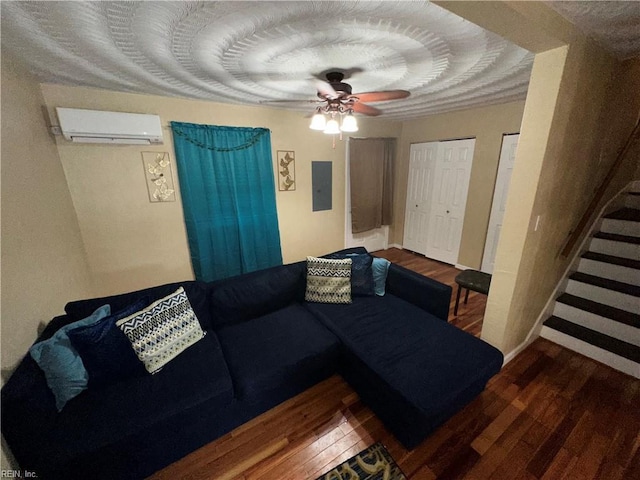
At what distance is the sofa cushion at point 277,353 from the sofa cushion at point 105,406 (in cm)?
11

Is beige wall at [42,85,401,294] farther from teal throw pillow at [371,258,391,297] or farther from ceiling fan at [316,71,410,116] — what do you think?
teal throw pillow at [371,258,391,297]

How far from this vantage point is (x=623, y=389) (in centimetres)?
179

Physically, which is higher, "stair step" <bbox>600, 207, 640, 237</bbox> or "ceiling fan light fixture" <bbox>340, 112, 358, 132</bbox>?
"ceiling fan light fixture" <bbox>340, 112, 358, 132</bbox>

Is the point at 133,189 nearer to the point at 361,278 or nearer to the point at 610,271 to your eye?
the point at 361,278

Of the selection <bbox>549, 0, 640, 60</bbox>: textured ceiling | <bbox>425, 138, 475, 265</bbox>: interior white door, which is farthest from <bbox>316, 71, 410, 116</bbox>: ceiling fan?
<bbox>425, 138, 475, 265</bbox>: interior white door

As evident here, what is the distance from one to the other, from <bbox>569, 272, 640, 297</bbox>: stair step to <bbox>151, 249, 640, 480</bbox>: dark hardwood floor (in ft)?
2.30

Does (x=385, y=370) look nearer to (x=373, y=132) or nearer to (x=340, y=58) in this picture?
(x=340, y=58)

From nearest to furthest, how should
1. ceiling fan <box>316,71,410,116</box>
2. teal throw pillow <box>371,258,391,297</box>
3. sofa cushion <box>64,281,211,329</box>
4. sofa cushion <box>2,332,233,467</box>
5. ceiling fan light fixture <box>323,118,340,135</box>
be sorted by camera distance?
sofa cushion <box>2,332,233,467</box> → sofa cushion <box>64,281,211,329</box> → ceiling fan <box>316,71,410,116</box> → ceiling fan light fixture <box>323,118,340,135</box> → teal throw pillow <box>371,258,391,297</box>

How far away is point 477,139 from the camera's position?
11.1 feet

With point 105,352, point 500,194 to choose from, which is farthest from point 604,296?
point 105,352

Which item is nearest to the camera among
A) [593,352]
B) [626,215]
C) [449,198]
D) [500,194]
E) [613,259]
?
[593,352]

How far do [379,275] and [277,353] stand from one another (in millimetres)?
1223

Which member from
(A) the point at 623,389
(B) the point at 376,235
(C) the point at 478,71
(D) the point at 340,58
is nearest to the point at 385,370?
(A) the point at 623,389

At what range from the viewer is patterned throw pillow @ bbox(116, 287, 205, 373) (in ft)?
4.85
